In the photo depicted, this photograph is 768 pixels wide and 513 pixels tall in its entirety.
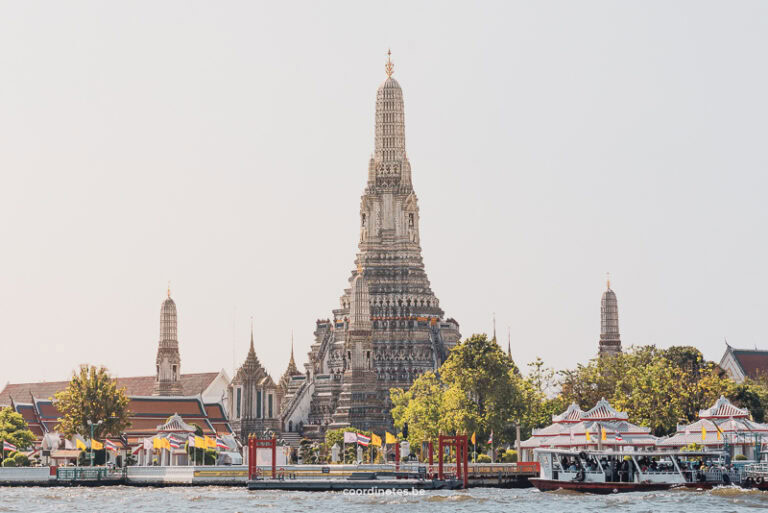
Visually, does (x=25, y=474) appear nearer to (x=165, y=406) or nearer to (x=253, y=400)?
(x=165, y=406)

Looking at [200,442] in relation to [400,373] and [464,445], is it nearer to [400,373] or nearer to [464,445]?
[464,445]

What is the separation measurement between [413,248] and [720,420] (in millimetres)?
57004

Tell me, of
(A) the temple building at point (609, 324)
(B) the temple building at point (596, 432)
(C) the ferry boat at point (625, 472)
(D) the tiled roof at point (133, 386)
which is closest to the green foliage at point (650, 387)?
(B) the temple building at point (596, 432)

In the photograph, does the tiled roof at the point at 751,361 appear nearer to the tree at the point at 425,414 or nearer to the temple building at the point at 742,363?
the temple building at the point at 742,363

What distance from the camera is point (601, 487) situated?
8600 centimetres

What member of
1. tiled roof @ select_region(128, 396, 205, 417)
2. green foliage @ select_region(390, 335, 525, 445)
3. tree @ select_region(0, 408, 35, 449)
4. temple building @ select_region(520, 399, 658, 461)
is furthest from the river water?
tiled roof @ select_region(128, 396, 205, 417)

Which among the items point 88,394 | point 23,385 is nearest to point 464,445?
point 88,394

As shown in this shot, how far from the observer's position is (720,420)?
9256 cm

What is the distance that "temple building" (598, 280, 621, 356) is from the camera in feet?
460

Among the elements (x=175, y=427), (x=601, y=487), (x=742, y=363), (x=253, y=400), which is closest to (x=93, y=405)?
(x=175, y=427)

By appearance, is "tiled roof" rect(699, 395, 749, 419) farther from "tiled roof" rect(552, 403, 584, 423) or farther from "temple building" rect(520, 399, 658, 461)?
"tiled roof" rect(552, 403, 584, 423)

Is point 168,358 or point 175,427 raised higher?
point 168,358

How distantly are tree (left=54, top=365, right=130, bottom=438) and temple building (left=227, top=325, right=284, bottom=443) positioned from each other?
27.2 m

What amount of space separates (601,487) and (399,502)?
452 inches
